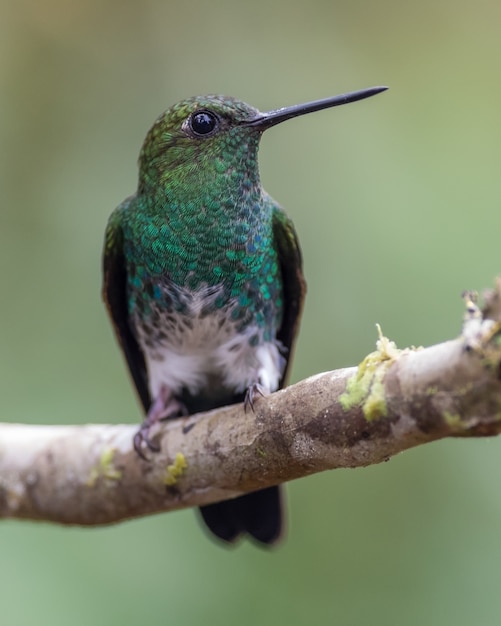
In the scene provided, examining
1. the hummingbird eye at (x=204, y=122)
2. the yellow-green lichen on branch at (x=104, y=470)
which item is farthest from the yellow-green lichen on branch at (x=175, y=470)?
the hummingbird eye at (x=204, y=122)

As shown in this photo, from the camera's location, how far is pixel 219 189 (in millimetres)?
2889

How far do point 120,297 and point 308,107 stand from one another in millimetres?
1152

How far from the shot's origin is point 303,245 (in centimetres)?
430

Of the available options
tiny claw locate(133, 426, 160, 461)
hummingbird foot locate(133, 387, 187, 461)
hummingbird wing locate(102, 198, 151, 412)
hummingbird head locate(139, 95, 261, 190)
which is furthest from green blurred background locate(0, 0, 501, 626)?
hummingbird head locate(139, 95, 261, 190)

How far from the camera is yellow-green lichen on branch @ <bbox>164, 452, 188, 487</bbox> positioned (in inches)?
108

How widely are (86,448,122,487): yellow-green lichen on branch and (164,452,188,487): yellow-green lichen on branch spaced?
0.29 metres

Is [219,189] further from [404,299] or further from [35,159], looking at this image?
[35,159]

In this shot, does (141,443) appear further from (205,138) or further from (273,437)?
(205,138)

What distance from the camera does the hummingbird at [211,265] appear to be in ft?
9.48

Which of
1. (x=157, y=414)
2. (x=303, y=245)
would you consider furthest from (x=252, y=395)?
(x=303, y=245)

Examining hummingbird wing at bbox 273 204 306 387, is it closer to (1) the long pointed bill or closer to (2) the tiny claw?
(1) the long pointed bill

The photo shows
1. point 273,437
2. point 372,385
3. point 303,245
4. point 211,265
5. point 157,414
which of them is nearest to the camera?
point 372,385

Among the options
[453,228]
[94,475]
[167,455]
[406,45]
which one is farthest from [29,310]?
[406,45]

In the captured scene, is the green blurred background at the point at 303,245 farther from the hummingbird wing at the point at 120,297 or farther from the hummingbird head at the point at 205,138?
the hummingbird head at the point at 205,138
